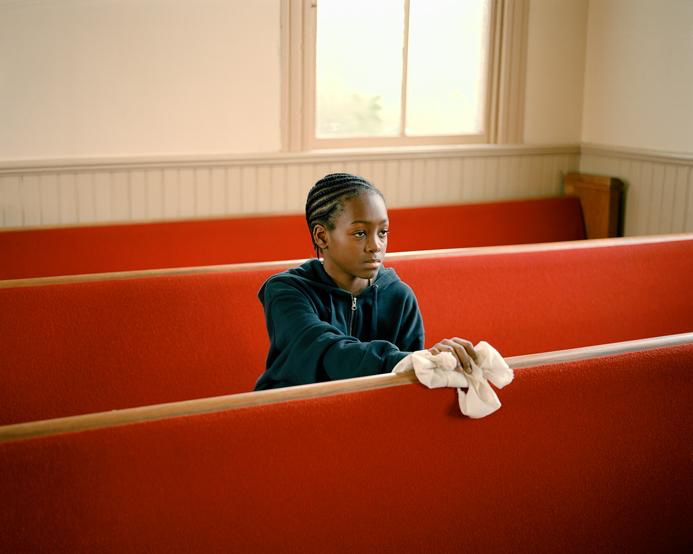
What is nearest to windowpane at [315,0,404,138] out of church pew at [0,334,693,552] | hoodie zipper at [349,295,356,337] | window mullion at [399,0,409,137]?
window mullion at [399,0,409,137]

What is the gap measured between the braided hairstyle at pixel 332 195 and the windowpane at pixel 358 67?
2.70 metres

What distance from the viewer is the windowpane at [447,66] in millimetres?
4875

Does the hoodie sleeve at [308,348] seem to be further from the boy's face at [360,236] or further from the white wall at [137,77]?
the white wall at [137,77]

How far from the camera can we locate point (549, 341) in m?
3.38

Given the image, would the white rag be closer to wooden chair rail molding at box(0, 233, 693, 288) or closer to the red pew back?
wooden chair rail molding at box(0, 233, 693, 288)

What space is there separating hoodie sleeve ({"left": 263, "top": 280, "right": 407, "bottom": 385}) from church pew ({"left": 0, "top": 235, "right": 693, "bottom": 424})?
2.93ft

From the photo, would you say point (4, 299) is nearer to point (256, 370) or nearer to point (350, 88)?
point (256, 370)

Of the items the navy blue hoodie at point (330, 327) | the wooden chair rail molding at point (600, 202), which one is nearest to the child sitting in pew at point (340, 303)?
the navy blue hoodie at point (330, 327)

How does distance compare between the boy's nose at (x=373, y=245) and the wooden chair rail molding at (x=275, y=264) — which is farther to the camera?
the wooden chair rail molding at (x=275, y=264)

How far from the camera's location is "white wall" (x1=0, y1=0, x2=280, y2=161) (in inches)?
156

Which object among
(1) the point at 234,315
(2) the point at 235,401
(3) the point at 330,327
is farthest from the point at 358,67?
(2) the point at 235,401

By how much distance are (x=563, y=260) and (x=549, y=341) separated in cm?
32

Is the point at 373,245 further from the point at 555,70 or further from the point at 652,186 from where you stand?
the point at 555,70

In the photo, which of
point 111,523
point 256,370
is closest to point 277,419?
point 111,523
